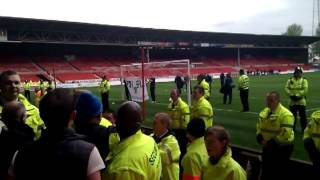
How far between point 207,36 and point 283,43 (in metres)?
21.4

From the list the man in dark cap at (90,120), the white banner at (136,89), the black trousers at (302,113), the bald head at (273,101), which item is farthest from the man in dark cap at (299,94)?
the man in dark cap at (90,120)

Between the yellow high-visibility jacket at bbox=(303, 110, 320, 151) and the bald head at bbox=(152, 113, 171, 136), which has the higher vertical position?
the bald head at bbox=(152, 113, 171, 136)

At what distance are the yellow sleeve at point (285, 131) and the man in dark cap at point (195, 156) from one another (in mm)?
2615

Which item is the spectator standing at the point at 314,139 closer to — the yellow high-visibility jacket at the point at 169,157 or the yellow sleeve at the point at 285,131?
the yellow sleeve at the point at 285,131

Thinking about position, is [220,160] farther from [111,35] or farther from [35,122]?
[111,35]

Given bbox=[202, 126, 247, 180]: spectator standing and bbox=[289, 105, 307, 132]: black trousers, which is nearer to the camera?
bbox=[202, 126, 247, 180]: spectator standing

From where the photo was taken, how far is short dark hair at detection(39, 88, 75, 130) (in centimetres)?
251

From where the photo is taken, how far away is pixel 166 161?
15.5ft

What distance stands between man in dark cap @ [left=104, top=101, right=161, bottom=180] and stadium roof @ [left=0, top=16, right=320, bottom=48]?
4539 cm

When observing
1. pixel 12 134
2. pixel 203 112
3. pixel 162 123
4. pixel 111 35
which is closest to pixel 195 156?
pixel 162 123

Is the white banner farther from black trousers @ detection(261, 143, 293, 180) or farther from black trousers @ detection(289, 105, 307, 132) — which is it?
black trousers @ detection(289, 105, 307, 132)

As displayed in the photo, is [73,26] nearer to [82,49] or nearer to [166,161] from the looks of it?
[82,49]

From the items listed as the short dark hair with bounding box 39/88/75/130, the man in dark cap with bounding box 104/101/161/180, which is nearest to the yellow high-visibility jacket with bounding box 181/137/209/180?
the man in dark cap with bounding box 104/101/161/180

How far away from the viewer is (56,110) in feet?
8.22
